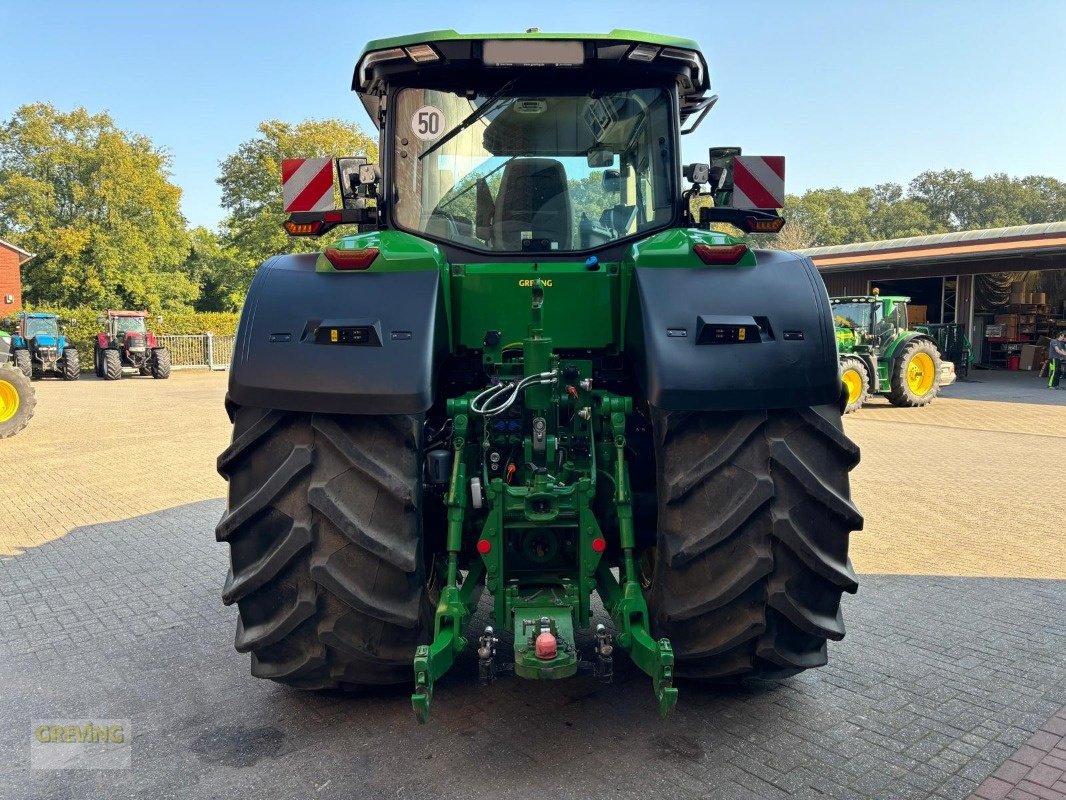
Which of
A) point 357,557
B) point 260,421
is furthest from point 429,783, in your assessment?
point 260,421

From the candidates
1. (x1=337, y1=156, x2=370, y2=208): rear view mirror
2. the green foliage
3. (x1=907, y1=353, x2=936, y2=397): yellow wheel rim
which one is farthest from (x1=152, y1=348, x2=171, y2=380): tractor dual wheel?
the green foliage

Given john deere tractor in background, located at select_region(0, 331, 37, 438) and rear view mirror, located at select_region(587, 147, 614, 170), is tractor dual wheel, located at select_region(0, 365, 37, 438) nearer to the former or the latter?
john deere tractor in background, located at select_region(0, 331, 37, 438)

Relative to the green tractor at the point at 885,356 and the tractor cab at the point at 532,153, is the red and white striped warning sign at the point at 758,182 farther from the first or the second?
the green tractor at the point at 885,356

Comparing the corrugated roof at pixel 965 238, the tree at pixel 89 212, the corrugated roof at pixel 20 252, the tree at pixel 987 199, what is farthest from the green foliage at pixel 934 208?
the corrugated roof at pixel 20 252

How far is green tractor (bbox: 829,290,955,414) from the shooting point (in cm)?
1664

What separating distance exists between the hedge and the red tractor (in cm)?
299

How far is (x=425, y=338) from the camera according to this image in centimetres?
302

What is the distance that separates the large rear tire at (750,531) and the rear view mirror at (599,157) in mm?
1464

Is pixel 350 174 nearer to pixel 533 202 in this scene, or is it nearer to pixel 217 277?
pixel 533 202

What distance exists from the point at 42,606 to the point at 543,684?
10.9ft

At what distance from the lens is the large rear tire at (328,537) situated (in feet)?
9.62

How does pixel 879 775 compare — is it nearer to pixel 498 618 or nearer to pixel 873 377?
pixel 498 618

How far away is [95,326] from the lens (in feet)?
108

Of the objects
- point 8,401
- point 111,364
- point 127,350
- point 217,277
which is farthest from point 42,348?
point 217,277
